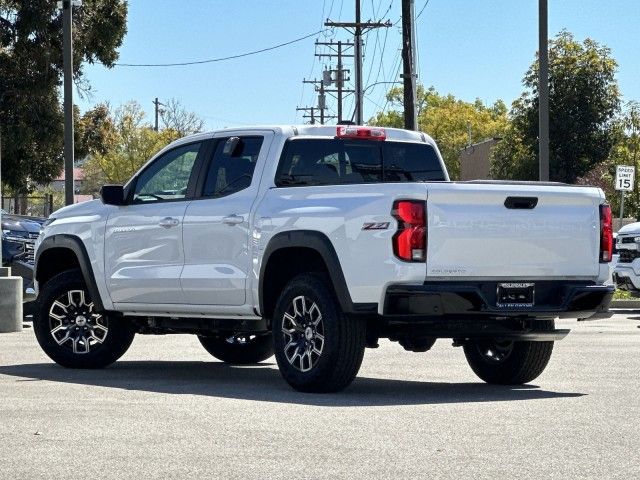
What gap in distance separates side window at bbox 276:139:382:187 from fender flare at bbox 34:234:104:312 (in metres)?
2.24

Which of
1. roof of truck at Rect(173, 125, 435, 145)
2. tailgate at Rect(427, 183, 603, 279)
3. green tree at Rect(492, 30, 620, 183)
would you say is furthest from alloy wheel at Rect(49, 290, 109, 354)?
green tree at Rect(492, 30, 620, 183)

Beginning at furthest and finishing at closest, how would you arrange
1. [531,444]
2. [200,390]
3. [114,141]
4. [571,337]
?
[114,141], [571,337], [200,390], [531,444]

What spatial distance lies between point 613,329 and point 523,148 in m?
53.9

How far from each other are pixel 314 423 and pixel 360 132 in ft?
12.0

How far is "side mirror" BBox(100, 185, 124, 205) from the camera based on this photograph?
514 inches

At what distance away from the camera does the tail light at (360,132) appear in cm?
1242

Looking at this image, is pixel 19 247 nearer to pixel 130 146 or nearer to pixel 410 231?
pixel 410 231

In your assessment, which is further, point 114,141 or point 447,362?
point 114,141

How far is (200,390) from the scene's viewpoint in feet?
38.0

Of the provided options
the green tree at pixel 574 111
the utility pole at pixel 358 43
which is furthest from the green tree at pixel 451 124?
the utility pole at pixel 358 43

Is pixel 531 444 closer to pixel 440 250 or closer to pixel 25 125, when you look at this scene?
pixel 440 250

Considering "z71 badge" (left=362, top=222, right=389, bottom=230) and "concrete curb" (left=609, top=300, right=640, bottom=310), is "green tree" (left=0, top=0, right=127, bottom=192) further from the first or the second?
"z71 badge" (left=362, top=222, right=389, bottom=230)

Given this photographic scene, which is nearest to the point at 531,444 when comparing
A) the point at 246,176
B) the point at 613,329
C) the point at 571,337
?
the point at 246,176

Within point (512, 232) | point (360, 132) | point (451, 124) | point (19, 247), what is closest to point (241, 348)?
point (360, 132)
